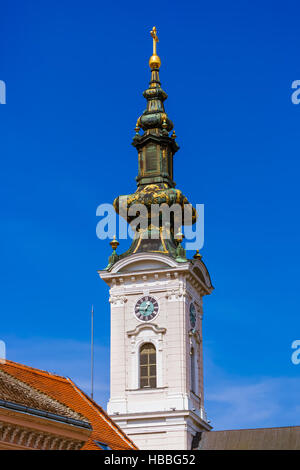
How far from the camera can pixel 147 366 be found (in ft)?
173

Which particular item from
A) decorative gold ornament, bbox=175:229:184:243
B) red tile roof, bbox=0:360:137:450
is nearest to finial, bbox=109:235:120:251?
decorative gold ornament, bbox=175:229:184:243

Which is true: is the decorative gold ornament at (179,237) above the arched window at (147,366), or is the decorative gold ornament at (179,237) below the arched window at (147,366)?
above

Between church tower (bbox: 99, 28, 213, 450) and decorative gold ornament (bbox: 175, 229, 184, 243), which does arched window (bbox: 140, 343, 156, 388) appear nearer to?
church tower (bbox: 99, 28, 213, 450)

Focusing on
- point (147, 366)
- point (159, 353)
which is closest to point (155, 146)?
point (159, 353)

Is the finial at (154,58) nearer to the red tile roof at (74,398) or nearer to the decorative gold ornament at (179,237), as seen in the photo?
the decorative gold ornament at (179,237)

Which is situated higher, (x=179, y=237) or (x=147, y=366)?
(x=179, y=237)

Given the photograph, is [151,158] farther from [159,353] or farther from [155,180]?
[159,353]

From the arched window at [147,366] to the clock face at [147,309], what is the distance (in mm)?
1437

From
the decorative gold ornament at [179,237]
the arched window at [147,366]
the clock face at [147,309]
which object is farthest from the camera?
the decorative gold ornament at [179,237]

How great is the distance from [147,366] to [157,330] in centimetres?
194

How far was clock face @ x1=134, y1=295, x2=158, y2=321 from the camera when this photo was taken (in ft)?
175

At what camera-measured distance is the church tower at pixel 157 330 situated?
51125 mm

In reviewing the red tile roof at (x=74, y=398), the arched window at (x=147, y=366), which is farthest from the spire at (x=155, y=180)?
the red tile roof at (x=74, y=398)
